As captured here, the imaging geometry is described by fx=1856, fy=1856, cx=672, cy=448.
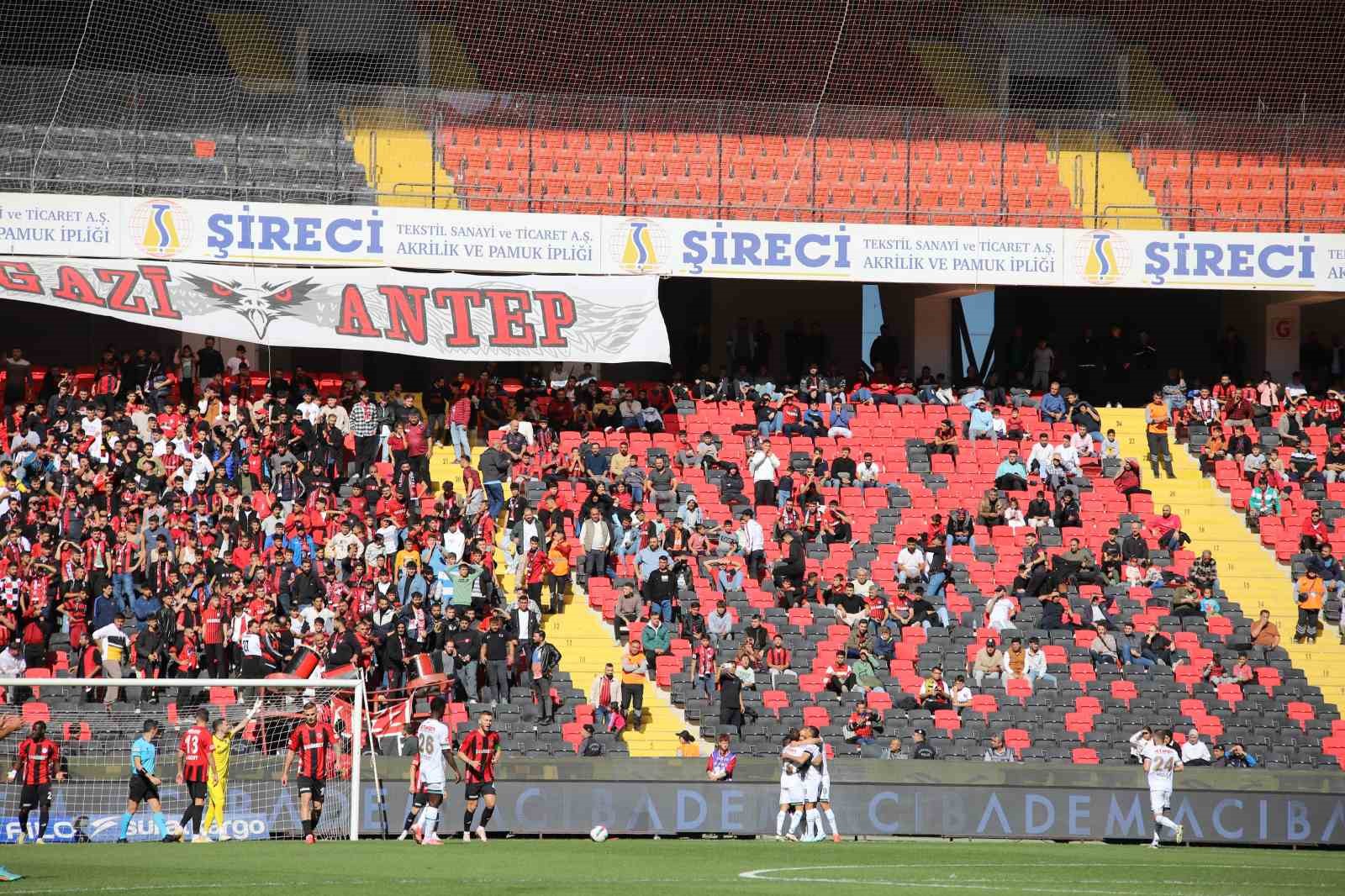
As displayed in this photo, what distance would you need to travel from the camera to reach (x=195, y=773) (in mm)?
Result: 19344

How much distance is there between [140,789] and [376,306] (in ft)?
39.6

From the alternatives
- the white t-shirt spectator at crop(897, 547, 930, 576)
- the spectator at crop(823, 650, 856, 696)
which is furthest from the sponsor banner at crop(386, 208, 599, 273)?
the spectator at crop(823, 650, 856, 696)

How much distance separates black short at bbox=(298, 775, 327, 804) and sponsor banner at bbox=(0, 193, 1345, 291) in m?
13.0

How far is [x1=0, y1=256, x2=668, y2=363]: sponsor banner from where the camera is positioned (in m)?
29.0

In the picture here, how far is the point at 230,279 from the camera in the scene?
96.7 ft

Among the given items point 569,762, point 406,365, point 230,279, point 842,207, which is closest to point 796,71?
point 842,207

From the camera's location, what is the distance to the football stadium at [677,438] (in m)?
21.0

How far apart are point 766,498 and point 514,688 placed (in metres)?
6.20

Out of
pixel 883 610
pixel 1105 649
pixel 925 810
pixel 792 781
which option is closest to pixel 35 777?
pixel 792 781

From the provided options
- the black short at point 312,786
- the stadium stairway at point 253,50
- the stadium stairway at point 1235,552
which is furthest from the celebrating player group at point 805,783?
the stadium stairway at point 253,50

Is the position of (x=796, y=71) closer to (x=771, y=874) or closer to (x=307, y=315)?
(x=307, y=315)

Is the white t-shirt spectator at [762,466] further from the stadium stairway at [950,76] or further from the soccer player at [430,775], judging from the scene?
the soccer player at [430,775]

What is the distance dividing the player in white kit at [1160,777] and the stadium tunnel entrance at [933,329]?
1389 cm

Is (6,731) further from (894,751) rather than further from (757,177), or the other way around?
(757,177)
